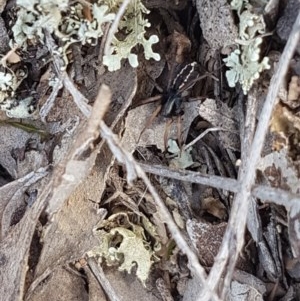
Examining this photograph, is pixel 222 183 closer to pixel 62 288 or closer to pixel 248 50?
pixel 248 50

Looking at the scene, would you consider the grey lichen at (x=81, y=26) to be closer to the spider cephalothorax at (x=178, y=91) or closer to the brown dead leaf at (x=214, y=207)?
the spider cephalothorax at (x=178, y=91)

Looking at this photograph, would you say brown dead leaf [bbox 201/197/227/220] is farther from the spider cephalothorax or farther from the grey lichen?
the grey lichen

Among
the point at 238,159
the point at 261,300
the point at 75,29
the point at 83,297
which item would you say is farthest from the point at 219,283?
the point at 75,29

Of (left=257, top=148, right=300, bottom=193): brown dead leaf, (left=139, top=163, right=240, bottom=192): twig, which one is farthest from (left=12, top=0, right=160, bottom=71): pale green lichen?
(left=257, top=148, right=300, bottom=193): brown dead leaf

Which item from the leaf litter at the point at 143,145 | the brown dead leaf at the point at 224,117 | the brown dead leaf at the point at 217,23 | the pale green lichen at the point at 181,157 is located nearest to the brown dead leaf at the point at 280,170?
the leaf litter at the point at 143,145

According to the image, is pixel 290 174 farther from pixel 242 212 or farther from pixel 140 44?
pixel 140 44

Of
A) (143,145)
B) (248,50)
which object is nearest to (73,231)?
(143,145)
